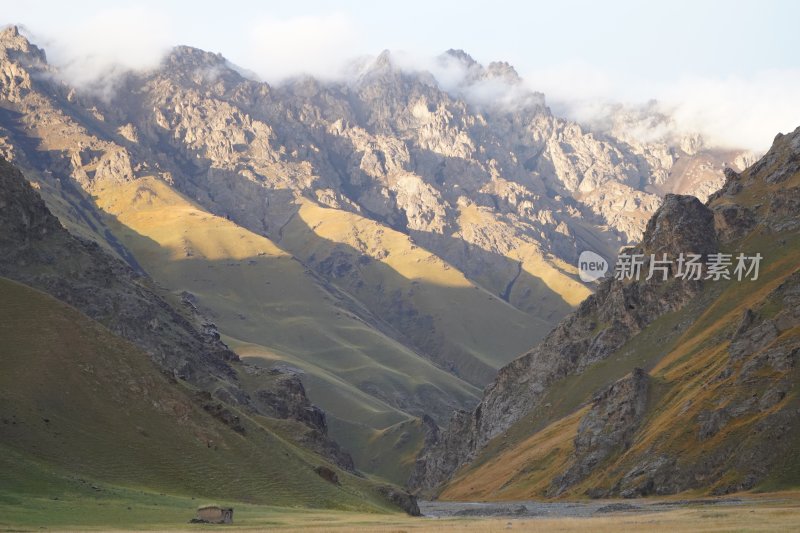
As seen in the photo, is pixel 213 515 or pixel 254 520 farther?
pixel 254 520

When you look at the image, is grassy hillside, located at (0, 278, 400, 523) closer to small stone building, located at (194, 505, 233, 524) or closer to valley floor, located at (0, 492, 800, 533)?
valley floor, located at (0, 492, 800, 533)

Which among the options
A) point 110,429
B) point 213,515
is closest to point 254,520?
point 213,515

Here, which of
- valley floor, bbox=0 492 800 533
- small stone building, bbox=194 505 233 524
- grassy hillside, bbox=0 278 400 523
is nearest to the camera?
valley floor, bbox=0 492 800 533

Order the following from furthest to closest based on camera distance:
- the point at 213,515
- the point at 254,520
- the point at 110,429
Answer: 1. the point at 110,429
2. the point at 254,520
3. the point at 213,515

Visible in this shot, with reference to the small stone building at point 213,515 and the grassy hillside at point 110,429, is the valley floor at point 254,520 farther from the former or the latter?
the grassy hillside at point 110,429

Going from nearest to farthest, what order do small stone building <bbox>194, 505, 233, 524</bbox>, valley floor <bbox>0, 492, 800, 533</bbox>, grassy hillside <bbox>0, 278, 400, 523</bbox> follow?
valley floor <bbox>0, 492, 800, 533</bbox>, small stone building <bbox>194, 505, 233, 524</bbox>, grassy hillside <bbox>0, 278, 400, 523</bbox>

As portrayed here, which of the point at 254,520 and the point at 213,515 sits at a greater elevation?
the point at 254,520

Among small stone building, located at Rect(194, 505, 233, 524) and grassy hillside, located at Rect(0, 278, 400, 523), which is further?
grassy hillside, located at Rect(0, 278, 400, 523)

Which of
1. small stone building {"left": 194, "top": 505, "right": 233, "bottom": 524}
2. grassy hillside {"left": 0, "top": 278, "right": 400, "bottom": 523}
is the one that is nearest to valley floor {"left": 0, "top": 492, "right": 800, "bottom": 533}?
small stone building {"left": 194, "top": 505, "right": 233, "bottom": 524}

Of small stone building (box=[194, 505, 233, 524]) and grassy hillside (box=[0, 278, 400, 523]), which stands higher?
grassy hillside (box=[0, 278, 400, 523])

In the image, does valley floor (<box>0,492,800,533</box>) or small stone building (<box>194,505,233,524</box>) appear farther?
small stone building (<box>194,505,233,524</box>)

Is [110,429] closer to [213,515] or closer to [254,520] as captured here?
[254,520]

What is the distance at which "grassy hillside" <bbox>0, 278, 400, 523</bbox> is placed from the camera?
351 ft

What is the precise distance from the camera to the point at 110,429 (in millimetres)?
117188
